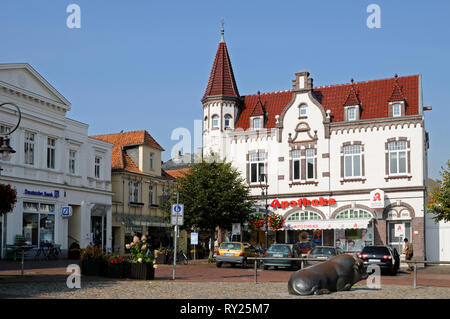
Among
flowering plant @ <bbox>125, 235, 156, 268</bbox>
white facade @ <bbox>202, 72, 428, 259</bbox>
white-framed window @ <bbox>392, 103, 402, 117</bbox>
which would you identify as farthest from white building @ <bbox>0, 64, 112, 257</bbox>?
white-framed window @ <bbox>392, 103, 402, 117</bbox>

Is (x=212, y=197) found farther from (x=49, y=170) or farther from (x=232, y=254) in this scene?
(x=49, y=170)

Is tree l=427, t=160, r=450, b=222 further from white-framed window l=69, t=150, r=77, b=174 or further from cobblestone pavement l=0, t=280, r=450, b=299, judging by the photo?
white-framed window l=69, t=150, r=77, b=174

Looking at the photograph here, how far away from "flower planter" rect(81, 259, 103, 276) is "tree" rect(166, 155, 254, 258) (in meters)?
17.4

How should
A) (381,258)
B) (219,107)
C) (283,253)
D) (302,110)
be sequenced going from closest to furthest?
(381,258), (283,253), (302,110), (219,107)

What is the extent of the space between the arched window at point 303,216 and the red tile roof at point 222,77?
11.2 metres

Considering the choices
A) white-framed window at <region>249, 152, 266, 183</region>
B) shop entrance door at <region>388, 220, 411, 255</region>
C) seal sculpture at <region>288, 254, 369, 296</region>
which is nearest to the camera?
seal sculpture at <region>288, 254, 369, 296</region>

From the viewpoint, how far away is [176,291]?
1794cm

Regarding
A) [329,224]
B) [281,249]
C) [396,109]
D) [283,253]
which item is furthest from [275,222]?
[396,109]

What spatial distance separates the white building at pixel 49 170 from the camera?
119 feet

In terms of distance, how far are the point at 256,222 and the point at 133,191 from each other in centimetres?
1163

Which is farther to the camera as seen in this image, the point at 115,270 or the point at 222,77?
the point at 222,77

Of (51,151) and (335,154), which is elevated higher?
(335,154)

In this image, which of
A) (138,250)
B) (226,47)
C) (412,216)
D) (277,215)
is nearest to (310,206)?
(277,215)

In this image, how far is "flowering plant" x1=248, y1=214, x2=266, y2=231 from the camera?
4500 cm
